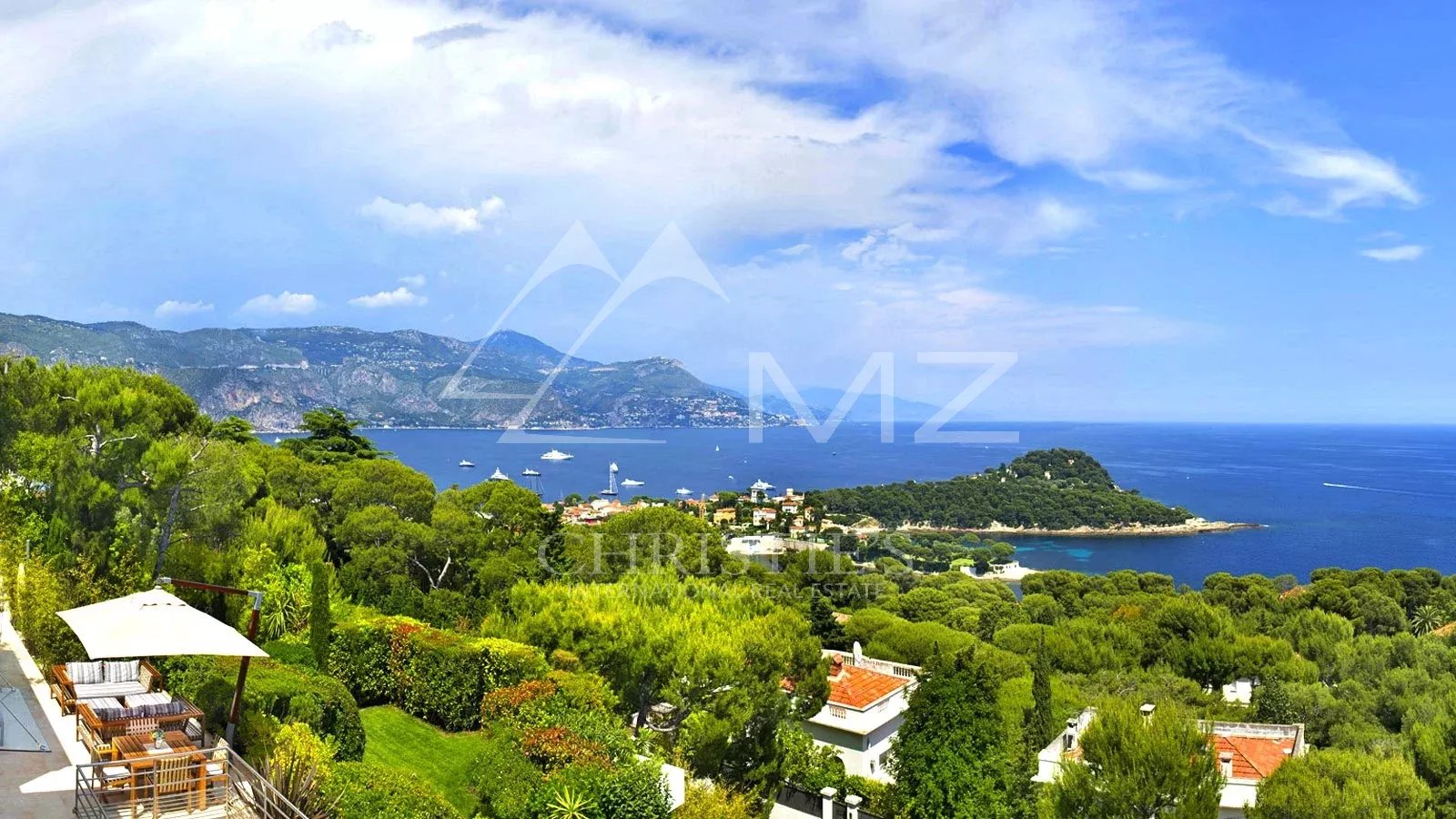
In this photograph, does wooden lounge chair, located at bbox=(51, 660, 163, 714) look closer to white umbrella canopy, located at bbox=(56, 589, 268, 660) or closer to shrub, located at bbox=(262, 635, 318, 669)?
white umbrella canopy, located at bbox=(56, 589, 268, 660)

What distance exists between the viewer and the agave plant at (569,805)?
7516 millimetres

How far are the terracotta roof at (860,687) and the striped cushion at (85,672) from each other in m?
10.0

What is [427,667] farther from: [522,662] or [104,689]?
[104,689]

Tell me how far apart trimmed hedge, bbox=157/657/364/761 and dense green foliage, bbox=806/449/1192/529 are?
73.7 meters

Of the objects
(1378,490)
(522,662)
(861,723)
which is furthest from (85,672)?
(1378,490)

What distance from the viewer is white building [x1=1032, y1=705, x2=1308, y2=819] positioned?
1347 cm

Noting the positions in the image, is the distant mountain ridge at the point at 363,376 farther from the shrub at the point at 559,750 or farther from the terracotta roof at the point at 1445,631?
the terracotta roof at the point at 1445,631

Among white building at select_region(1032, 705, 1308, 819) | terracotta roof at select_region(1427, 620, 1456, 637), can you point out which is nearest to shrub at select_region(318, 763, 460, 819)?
white building at select_region(1032, 705, 1308, 819)

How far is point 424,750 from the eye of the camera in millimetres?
10203

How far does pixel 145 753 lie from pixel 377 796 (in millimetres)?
1641

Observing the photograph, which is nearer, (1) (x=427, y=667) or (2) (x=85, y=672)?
(2) (x=85, y=672)

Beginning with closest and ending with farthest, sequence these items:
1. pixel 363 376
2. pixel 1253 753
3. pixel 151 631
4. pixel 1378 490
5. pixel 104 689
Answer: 1. pixel 151 631
2. pixel 104 689
3. pixel 1253 753
4. pixel 1378 490
5. pixel 363 376

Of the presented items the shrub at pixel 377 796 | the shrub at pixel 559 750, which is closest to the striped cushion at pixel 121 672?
the shrub at pixel 377 796

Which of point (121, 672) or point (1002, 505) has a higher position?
point (121, 672)
